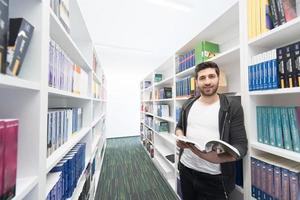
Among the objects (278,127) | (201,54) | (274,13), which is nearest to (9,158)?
(278,127)

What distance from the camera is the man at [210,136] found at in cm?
111

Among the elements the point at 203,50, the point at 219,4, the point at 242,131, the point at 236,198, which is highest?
the point at 219,4

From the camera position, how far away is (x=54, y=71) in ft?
2.80

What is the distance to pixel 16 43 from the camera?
54 cm

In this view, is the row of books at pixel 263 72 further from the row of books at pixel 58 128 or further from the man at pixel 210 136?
the row of books at pixel 58 128

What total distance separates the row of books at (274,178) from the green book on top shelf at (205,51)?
1.04 m

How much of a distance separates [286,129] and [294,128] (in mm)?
41

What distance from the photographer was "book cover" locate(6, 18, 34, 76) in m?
0.52

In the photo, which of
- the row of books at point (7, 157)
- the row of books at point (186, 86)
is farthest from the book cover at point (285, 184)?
the row of books at point (7, 157)

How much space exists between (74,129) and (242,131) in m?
1.35

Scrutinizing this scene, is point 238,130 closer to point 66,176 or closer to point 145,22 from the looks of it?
point 66,176

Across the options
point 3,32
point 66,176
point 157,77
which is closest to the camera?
point 3,32

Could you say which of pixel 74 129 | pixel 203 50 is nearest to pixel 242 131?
pixel 203 50

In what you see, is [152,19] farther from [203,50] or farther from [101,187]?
[101,187]
